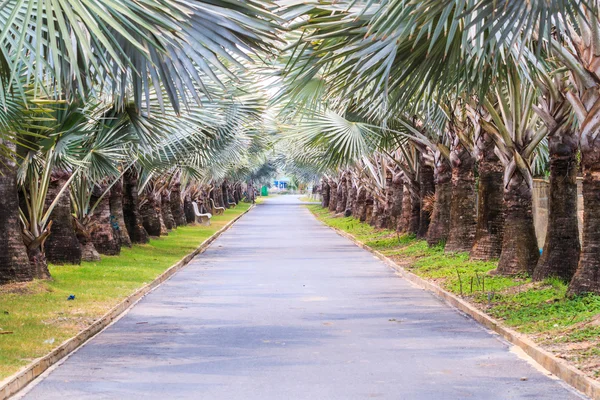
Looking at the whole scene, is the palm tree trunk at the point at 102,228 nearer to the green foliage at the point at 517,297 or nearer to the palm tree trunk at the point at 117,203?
the palm tree trunk at the point at 117,203

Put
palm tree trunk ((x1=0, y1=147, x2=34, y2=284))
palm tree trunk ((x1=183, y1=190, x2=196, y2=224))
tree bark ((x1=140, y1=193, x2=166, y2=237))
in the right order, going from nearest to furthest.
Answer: palm tree trunk ((x1=0, y1=147, x2=34, y2=284)) → tree bark ((x1=140, y1=193, x2=166, y2=237)) → palm tree trunk ((x1=183, y1=190, x2=196, y2=224))

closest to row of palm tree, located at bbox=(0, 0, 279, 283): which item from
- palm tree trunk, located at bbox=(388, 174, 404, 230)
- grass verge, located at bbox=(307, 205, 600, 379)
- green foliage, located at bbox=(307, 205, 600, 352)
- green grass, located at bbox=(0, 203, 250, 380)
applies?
Answer: green grass, located at bbox=(0, 203, 250, 380)

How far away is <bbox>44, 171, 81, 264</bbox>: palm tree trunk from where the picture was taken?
21.4m

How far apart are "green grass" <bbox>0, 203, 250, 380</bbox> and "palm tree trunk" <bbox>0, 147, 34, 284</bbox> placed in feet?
1.15

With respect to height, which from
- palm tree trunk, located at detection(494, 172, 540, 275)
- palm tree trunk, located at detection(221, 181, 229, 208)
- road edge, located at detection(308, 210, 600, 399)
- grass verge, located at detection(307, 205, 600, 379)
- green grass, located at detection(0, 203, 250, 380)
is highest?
palm tree trunk, located at detection(221, 181, 229, 208)

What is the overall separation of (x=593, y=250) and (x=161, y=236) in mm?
25829

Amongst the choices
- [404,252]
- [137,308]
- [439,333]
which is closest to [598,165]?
[439,333]

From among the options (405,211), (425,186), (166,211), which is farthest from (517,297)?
(166,211)

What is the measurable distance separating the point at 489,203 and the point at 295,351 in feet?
36.5

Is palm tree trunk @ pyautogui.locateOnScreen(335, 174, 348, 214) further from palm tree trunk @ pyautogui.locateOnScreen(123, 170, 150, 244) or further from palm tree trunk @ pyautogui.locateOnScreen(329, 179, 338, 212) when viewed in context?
palm tree trunk @ pyautogui.locateOnScreen(123, 170, 150, 244)

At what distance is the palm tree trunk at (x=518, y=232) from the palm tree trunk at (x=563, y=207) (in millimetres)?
2407

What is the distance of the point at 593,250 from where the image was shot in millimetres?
Result: 13414

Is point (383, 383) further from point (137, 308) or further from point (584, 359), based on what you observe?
point (137, 308)

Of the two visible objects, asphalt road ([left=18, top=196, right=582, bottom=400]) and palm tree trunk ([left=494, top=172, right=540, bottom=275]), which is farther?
palm tree trunk ([left=494, top=172, right=540, bottom=275])
